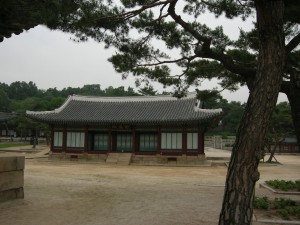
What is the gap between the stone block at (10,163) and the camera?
8.37 meters

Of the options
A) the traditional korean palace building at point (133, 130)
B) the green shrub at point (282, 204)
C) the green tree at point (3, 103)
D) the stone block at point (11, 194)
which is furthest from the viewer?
the green tree at point (3, 103)

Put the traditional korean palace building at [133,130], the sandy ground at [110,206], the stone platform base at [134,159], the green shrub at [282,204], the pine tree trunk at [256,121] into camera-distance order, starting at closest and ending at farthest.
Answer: the pine tree trunk at [256,121] → the sandy ground at [110,206] → the green shrub at [282,204] → the stone platform base at [134,159] → the traditional korean palace building at [133,130]

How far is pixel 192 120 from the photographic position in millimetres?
26500

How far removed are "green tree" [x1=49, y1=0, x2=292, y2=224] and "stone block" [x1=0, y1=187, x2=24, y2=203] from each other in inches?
153

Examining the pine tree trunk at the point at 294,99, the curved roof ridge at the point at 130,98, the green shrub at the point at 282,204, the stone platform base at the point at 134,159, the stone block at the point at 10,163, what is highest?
the curved roof ridge at the point at 130,98

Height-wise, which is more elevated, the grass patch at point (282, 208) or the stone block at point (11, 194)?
the stone block at point (11, 194)

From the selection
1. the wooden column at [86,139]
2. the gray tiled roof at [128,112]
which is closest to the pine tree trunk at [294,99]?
the gray tiled roof at [128,112]

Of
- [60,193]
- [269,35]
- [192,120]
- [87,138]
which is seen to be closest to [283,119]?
[192,120]

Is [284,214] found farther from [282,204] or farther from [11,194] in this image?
[11,194]

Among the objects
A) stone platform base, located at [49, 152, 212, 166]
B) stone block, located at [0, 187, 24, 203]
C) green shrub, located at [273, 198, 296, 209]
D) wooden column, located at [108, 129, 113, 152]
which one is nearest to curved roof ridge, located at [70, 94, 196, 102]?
wooden column, located at [108, 129, 113, 152]

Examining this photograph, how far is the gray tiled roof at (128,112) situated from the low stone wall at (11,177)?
1860 cm

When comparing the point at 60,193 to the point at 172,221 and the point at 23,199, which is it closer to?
the point at 23,199

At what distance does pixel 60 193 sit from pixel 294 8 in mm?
7999

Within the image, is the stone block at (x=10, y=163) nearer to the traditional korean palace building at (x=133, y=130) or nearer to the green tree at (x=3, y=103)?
the traditional korean palace building at (x=133, y=130)
